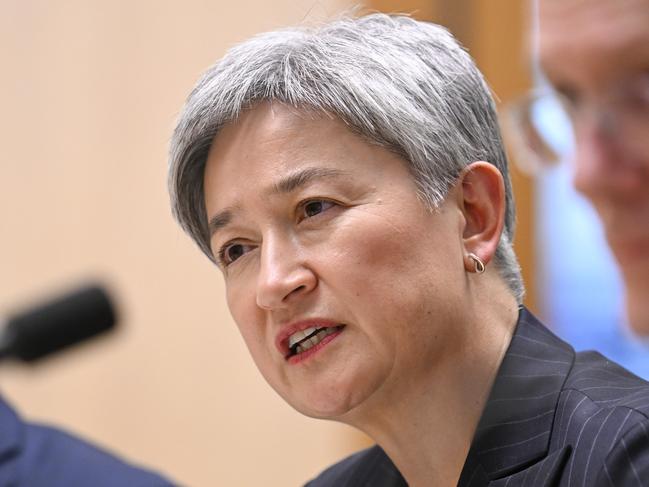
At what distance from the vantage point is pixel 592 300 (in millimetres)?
3553

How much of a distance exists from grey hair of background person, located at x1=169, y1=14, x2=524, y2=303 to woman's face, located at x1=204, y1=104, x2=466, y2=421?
0.03 metres

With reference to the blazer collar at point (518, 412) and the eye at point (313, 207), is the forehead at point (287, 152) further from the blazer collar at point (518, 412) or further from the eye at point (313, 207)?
the blazer collar at point (518, 412)

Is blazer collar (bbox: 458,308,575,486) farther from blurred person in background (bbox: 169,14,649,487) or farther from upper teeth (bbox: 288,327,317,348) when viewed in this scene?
upper teeth (bbox: 288,327,317,348)

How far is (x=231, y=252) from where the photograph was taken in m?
1.74

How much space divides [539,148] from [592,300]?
131 cm

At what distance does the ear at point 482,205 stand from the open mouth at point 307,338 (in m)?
0.24

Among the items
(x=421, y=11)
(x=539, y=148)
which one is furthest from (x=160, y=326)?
(x=539, y=148)

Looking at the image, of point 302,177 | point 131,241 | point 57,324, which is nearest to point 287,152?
point 302,177

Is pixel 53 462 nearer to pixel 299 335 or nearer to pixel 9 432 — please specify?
pixel 9 432

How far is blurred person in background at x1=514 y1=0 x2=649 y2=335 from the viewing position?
5.98 ft

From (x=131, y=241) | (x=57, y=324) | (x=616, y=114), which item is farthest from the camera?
(x=131, y=241)

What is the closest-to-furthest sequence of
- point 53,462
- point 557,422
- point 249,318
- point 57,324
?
point 557,422 → point 249,318 → point 57,324 → point 53,462

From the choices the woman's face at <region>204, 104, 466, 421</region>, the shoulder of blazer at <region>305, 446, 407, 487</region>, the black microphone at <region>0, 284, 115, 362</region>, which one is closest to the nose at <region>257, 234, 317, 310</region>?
the woman's face at <region>204, 104, 466, 421</region>

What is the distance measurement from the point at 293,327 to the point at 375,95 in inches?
13.4
